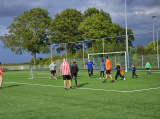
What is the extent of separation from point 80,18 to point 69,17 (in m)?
3.50

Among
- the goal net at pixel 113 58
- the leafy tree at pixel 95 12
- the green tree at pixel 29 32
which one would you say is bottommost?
the goal net at pixel 113 58

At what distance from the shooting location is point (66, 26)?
202 ft

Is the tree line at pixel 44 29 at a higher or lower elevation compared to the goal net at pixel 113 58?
higher

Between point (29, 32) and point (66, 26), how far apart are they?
10882 millimetres

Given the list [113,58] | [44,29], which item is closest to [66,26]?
[44,29]

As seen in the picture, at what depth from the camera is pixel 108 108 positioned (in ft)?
24.1

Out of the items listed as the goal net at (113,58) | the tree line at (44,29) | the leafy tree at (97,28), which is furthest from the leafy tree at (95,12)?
the goal net at (113,58)

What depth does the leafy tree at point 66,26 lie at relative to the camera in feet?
201

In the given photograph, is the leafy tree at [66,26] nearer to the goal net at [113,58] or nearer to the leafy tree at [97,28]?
the leafy tree at [97,28]

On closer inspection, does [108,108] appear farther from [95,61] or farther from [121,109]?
[95,61]

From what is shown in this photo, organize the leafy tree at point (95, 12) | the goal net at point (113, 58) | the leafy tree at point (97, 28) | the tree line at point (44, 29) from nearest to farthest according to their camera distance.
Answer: the goal net at point (113, 58) → the leafy tree at point (97, 28) → the tree line at point (44, 29) → the leafy tree at point (95, 12)

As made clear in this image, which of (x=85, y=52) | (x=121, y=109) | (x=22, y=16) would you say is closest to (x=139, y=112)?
(x=121, y=109)

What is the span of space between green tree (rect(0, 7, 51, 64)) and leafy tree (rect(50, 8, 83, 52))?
2.99 metres

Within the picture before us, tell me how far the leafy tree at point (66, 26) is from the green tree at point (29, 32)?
2.99 meters
